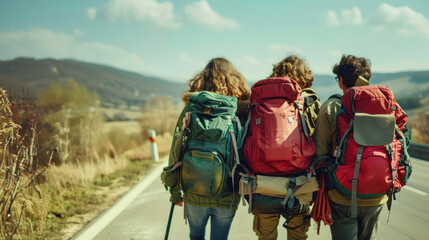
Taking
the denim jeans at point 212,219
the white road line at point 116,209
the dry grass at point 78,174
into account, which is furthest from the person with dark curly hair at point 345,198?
the dry grass at point 78,174

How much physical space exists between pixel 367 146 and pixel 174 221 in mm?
3095

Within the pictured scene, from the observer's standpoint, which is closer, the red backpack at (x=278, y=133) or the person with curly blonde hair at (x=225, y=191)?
the red backpack at (x=278, y=133)

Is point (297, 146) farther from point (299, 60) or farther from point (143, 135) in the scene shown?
point (143, 135)

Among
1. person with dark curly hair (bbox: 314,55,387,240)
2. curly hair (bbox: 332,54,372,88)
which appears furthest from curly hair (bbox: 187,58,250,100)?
curly hair (bbox: 332,54,372,88)

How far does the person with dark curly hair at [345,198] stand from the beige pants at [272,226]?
12.6 inches

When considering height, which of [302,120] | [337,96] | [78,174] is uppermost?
[337,96]

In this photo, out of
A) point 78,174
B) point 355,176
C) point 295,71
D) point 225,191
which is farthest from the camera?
point 78,174

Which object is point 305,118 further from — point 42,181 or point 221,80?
point 42,181

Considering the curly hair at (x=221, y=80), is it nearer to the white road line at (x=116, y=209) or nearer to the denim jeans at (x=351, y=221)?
the denim jeans at (x=351, y=221)

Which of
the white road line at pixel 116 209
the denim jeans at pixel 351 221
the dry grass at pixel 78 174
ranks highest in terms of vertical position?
the denim jeans at pixel 351 221

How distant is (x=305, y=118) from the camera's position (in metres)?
2.80

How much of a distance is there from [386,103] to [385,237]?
2.21 meters

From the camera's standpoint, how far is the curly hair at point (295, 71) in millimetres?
3002

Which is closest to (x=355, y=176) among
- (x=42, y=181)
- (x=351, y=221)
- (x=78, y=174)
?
(x=351, y=221)
